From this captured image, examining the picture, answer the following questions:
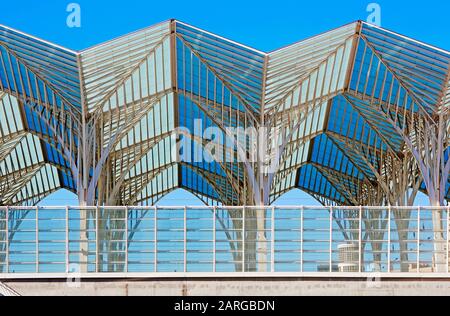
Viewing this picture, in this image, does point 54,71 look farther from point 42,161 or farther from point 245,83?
point 42,161

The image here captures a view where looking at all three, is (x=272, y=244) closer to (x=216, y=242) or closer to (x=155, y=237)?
(x=216, y=242)

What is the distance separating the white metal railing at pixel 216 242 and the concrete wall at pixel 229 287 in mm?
428

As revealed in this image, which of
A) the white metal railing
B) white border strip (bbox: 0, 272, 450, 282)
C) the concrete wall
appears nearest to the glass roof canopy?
the white metal railing

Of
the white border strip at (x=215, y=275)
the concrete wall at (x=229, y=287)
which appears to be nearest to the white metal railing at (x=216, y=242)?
the white border strip at (x=215, y=275)

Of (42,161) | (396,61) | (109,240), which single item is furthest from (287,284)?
(42,161)

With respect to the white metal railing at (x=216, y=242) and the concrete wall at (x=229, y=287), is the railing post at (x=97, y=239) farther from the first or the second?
the concrete wall at (x=229, y=287)

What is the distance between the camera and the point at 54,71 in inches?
1906

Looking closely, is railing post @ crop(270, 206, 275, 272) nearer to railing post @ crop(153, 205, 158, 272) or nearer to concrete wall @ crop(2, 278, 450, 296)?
concrete wall @ crop(2, 278, 450, 296)

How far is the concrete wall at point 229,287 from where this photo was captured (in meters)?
29.3

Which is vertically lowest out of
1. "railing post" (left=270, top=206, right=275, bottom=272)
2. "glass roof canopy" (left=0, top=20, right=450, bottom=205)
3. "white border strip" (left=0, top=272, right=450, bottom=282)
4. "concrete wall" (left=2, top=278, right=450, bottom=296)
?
"concrete wall" (left=2, top=278, right=450, bottom=296)

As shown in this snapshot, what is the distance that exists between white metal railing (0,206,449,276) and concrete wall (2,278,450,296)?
0.43 m

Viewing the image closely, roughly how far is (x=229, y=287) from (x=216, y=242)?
5.11 ft

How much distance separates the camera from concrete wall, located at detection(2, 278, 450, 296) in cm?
2931

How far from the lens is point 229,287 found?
29.5m
